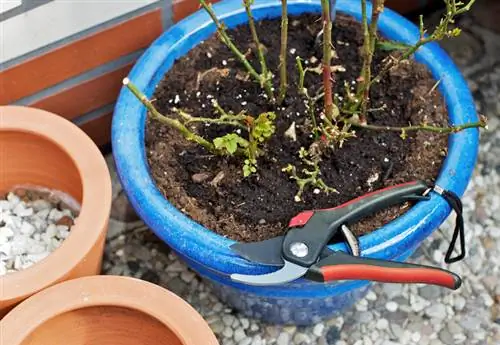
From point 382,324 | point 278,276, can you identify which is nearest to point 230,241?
point 278,276

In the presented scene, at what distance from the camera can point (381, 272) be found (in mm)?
1050

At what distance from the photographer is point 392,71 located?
4.49 feet

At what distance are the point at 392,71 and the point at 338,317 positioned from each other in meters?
0.48

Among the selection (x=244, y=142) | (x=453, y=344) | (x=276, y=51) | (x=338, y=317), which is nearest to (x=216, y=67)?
(x=276, y=51)

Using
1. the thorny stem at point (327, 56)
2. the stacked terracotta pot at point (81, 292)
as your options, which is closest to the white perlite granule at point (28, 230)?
the stacked terracotta pot at point (81, 292)

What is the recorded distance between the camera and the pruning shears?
3.45ft

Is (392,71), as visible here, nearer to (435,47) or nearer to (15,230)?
(435,47)

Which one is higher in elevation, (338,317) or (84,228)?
(84,228)

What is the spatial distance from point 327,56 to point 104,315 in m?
0.54

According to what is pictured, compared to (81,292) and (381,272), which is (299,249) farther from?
(81,292)

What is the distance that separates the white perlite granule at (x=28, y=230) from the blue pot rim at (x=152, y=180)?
0.26m

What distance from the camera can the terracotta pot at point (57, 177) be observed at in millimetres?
1194

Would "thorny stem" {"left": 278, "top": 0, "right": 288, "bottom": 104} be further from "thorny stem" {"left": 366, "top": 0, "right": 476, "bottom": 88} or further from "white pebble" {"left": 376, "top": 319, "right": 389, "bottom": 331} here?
"white pebble" {"left": 376, "top": 319, "right": 389, "bottom": 331}

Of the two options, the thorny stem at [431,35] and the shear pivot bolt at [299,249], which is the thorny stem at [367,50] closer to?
the thorny stem at [431,35]
